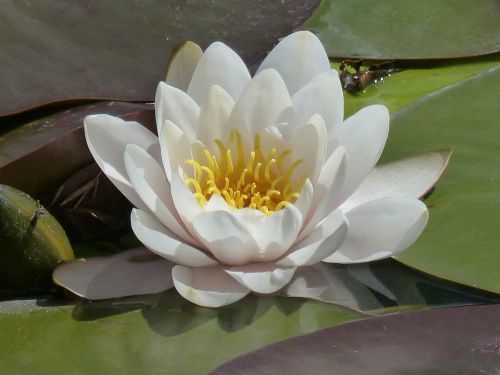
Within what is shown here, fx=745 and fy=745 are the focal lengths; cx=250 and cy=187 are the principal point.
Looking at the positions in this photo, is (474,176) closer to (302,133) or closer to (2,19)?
(302,133)

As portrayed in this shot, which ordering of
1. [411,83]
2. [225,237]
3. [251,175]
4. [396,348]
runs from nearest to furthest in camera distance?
[396,348] → [225,237] → [251,175] → [411,83]

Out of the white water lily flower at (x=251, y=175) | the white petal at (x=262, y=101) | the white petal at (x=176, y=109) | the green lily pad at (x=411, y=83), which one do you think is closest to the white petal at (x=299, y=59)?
the white water lily flower at (x=251, y=175)

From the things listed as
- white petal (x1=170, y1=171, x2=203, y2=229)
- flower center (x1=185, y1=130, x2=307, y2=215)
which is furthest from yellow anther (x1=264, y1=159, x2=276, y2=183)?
white petal (x1=170, y1=171, x2=203, y2=229)

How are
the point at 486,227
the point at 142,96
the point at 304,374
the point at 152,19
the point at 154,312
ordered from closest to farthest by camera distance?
1. the point at 304,374
2. the point at 154,312
3. the point at 486,227
4. the point at 142,96
5. the point at 152,19

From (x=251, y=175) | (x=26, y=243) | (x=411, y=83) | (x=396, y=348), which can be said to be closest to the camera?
(x=396, y=348)

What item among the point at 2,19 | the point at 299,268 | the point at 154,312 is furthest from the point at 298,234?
the point at 2,19

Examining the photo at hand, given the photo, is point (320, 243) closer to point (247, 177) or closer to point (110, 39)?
point (247, 177)

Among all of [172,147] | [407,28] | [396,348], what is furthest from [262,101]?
[407,28]
